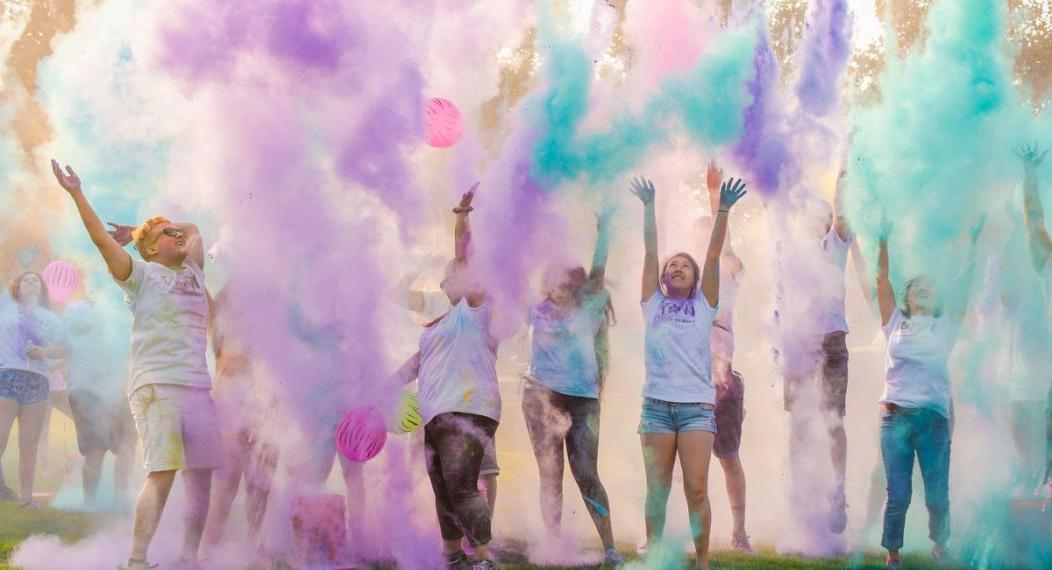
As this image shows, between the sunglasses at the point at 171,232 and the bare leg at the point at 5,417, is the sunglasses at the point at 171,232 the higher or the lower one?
the higher one

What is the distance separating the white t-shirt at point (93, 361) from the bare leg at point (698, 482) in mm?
5071

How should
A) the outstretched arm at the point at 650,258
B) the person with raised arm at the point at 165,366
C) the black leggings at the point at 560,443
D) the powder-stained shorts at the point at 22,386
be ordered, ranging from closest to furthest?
1. the person with raised arm at the point at 165,366
2. the outstretched arm at the point at 650,258
3. the black leggings at the point at 560,443
4. the powder-stained shorts at the point at 22,386

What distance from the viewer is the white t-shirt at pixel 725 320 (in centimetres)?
762

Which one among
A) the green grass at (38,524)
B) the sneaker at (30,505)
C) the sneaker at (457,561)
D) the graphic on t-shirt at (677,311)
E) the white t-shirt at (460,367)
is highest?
the graphic on t-shirt at (677,311)

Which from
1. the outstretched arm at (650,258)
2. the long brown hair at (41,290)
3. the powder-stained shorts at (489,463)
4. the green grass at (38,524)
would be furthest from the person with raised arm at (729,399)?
the long brown hair at (41,290)

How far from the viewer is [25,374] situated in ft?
31.8

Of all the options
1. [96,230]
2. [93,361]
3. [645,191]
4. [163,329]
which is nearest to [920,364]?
[645,191]

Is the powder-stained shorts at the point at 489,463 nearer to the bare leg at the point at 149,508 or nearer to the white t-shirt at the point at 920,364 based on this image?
the bare leg at the point at 149,508

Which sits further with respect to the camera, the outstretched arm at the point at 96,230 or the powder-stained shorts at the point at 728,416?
the powder-stained shorts at the point at 728,416

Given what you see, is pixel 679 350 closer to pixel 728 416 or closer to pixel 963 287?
pixel 728 416

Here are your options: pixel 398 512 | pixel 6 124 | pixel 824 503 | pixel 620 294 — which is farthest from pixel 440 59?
pixel 6 124

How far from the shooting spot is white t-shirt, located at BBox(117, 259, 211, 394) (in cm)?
636

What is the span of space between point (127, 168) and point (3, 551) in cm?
255

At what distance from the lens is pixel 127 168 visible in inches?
316
